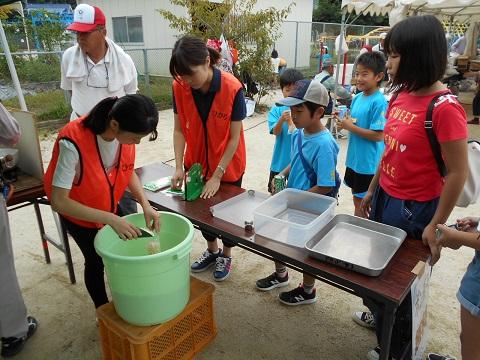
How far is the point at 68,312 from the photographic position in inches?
94.7

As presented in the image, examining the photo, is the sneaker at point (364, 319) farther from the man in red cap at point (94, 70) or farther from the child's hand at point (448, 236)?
the man in red cap at point (94, 70)

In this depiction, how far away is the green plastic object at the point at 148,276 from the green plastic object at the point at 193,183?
0.28 m

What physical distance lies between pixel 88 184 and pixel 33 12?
1195cm

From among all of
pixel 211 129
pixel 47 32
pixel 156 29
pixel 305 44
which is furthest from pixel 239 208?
pixel 305 44

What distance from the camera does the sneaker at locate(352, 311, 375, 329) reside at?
7.32 feet

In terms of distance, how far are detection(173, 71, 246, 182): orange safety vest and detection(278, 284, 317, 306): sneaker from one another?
865mm

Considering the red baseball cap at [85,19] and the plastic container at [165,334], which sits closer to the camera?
the plastic container at [165,334]

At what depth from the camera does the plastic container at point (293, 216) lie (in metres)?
1.58

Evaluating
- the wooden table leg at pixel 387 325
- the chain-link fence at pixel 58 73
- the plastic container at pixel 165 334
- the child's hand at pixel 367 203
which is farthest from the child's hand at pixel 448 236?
the chain-link fence at pixel 58 73

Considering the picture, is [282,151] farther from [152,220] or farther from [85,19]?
[85,19]

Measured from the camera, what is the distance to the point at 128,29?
1197 centimetres

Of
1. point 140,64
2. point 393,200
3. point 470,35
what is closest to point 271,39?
point 140,64

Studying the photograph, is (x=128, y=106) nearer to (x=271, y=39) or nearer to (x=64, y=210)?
(x=64, y=210)

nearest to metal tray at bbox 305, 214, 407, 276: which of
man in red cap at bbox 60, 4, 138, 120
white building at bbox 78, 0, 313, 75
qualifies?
man in red cap at bbox 60, 4, 138, 120
